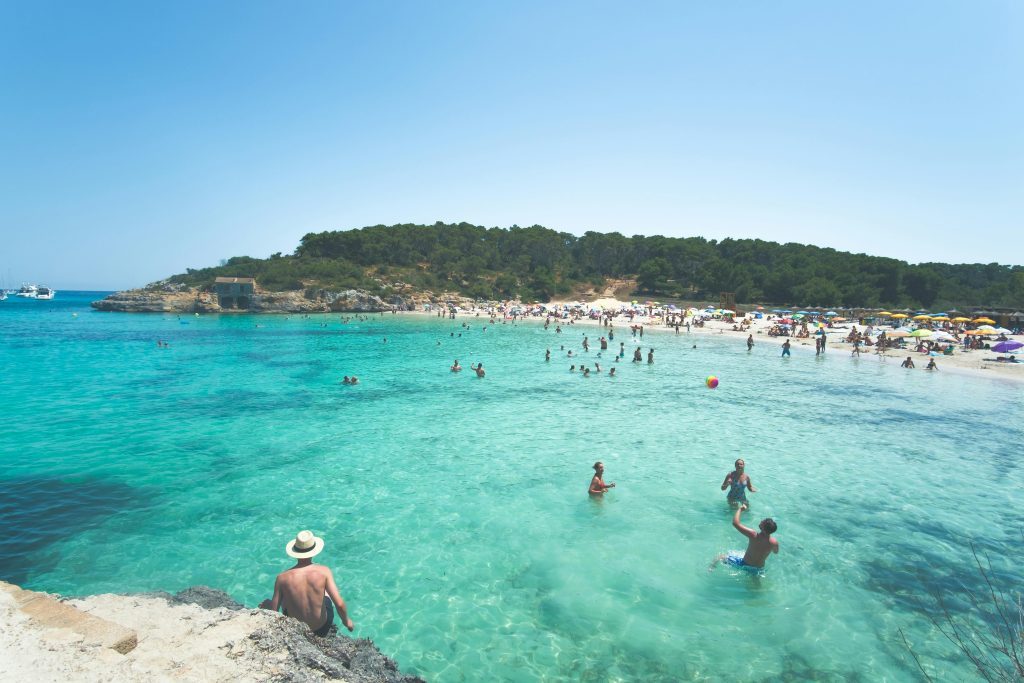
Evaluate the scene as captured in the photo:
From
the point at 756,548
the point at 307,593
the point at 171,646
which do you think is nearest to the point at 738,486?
the point at 756,548

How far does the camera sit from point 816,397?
22531mm

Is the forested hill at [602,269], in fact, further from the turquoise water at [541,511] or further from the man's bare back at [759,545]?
the man's bare back at [759,545]

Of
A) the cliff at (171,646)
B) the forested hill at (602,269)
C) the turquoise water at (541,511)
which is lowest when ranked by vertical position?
the turquoise water at (541,511)

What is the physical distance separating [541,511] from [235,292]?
263 feet

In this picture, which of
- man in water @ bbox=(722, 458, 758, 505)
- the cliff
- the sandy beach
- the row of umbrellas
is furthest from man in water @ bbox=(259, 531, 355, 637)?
the row of umbrellas

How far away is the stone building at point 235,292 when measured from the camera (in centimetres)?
7675

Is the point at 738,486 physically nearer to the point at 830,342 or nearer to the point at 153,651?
the point at 153,651

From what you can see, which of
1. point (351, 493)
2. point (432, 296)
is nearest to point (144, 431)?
point (351, 493)

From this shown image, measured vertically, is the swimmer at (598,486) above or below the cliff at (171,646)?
below

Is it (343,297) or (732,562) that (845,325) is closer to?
(732,562)

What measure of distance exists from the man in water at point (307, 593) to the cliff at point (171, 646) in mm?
223

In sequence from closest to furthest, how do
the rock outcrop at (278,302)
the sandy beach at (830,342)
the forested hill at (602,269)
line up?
the sandy beach at (830,342), the forested hill at (602,269), the rock outcrop at (278,302)

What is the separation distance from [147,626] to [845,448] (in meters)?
16.9

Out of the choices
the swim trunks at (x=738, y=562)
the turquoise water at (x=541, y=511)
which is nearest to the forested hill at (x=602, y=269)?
the turquoise water at (x=541, y=511)
